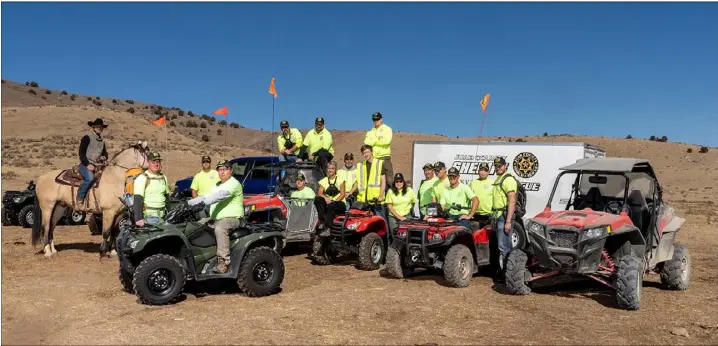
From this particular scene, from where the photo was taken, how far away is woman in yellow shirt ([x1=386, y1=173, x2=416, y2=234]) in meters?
11.6

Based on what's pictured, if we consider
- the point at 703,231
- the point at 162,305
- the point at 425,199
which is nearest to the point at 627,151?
the point at 703,231

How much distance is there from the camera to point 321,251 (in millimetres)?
12055

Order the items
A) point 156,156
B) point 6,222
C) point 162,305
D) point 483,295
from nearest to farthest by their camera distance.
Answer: point 162,305 < point 483,295 < point 156,156 < point 6,222

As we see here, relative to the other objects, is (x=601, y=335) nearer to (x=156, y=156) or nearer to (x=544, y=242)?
(x=544, y=242)

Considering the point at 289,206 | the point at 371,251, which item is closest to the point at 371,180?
the point at 371,251

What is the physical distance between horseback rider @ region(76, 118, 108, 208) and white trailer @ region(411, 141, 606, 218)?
26.8 feet

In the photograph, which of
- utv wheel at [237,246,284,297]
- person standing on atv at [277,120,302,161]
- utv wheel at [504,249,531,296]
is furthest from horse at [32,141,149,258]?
utv wheel at [504,249,531,296]

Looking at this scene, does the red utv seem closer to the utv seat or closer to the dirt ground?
the dirt ground

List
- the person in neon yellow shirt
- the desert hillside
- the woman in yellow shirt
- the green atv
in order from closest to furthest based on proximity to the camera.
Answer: the green atv → the woman in yellow shirt → the person in neon yellow shirt → the desert hillside

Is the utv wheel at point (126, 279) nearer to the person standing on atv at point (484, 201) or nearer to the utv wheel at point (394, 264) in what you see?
the utv wheel at point (394, 264)

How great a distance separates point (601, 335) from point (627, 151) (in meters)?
66.4

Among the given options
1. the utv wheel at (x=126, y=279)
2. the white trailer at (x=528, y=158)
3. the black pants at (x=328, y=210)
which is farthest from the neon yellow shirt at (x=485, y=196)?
the utv wheel at (x=126, y=279)

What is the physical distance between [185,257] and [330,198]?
429 cm

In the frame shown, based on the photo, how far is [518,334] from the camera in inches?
286
